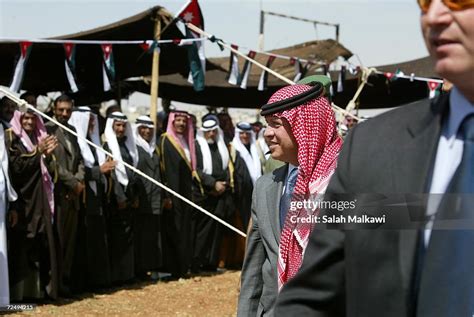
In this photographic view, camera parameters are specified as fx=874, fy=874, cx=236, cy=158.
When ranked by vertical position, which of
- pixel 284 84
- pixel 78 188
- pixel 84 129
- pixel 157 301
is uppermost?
pixel 284 84

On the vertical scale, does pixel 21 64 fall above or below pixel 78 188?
above

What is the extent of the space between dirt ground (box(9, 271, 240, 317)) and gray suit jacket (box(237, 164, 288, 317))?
14.9 ft

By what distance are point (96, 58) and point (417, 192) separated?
11.6 metres

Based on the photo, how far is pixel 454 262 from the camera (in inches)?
64.7

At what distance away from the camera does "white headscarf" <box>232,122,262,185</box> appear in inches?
479

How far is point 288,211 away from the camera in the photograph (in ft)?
11.7

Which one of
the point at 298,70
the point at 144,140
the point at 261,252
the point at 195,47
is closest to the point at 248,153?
the point at 195,47

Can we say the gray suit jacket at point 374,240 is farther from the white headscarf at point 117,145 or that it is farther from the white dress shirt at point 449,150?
the white headscarf at point 117,145

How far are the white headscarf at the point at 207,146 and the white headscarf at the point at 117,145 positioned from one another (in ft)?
5.05

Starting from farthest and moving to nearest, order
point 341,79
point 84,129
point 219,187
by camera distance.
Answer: point 341,79 < point 219,187 < point 84,129

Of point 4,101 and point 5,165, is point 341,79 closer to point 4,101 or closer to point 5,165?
point 4,101

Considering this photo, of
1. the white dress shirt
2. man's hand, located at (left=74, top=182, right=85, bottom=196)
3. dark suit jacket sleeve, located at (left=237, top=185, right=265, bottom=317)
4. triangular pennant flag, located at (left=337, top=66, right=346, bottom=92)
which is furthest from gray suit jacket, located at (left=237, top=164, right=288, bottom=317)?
triangular pennant flag, located at (left=337, top=66, right=346, bottom=92)

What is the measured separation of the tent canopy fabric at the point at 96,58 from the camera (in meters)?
11.3

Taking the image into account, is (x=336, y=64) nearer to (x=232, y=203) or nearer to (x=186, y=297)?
(x=232, y=203)
